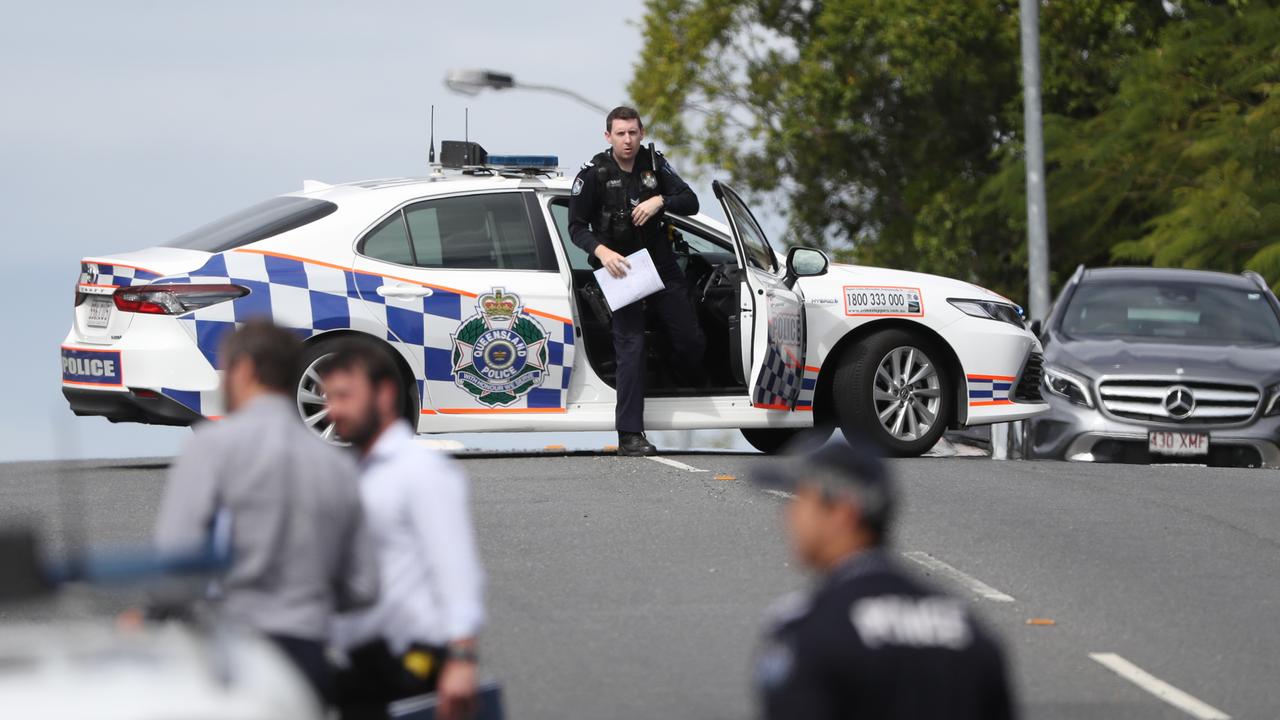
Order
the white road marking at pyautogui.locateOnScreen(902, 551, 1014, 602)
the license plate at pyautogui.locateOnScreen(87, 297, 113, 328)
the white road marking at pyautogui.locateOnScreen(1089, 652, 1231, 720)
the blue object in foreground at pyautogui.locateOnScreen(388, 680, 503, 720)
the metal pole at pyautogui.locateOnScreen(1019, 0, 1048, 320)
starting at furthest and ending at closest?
the metal pole at pyautogui.locateOnScreen(1019, 0, 1048, 320) < the license plate at pyautogui.locateOnScreen(87, 297, 113, 328) < the white road marking at pyautogui.locateOnScreen(902, 551, 1014, 602) < the white road marking at pyautogui.locateOnScreen(1089, 652, 1231, 720) < the blue object in foreground at pyautogui.locateOnScreen(388, 680, 503, 720)

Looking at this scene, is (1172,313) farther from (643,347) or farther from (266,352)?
(266,352)

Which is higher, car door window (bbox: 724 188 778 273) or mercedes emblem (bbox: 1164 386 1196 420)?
car door window (bbox: 724 188 778 273)

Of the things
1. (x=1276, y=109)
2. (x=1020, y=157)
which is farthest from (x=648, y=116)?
(x=1276, y=109)

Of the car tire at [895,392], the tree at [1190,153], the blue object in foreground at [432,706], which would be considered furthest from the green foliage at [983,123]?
the blue object in foreground at [432,706]

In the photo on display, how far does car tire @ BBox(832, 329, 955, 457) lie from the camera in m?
12.4

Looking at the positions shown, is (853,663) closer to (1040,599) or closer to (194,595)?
(194,595)

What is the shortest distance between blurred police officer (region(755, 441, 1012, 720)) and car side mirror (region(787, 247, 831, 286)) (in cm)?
893

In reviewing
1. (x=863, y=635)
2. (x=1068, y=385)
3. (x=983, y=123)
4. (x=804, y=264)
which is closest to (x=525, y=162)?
(x=804, y=264)

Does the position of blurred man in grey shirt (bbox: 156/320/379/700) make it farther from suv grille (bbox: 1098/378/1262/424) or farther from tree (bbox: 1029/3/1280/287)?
tree (bbox: 1029/3/1280/287)

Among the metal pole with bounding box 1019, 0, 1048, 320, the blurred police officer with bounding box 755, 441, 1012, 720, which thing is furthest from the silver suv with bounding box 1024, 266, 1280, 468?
the blurred police officer with bounding box 755, 441, 1012, 720

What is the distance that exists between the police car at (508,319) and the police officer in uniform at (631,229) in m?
0.26

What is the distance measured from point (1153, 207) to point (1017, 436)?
991 cm

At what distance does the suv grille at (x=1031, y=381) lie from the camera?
42.5 feet

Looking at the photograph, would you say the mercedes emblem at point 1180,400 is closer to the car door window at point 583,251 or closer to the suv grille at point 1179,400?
the suv grille at point 1179,400
